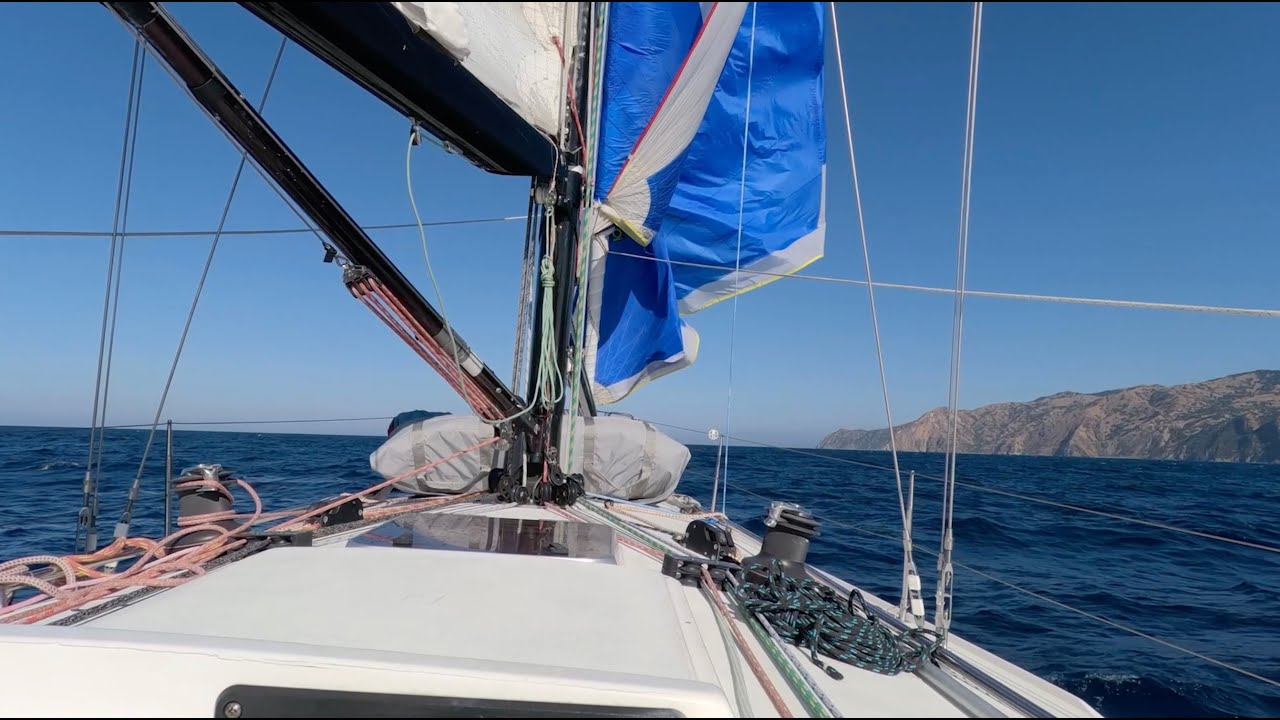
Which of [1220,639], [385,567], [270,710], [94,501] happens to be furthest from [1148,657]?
[94,501]

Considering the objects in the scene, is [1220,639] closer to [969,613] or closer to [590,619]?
[969,613]

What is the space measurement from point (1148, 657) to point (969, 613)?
91 centimetres

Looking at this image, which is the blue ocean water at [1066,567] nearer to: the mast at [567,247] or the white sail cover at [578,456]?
the white sail cover at [578,456]

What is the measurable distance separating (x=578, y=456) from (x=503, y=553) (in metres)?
1.67

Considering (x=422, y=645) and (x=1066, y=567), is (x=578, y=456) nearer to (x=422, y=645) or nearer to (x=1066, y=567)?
(x=422, y=645)

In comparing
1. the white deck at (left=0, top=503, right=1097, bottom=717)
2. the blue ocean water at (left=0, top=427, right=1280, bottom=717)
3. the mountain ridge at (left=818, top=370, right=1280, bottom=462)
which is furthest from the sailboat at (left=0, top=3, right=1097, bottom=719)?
the mountain ridge at (left=818, top=370, right=1280, bottom=462)

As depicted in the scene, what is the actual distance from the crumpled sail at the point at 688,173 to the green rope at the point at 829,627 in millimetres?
2502

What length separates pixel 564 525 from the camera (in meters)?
2.30

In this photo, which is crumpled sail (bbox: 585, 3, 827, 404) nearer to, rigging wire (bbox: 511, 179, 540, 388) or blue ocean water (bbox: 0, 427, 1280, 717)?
rigging wire (bbox: 511, 179, 540, 388)

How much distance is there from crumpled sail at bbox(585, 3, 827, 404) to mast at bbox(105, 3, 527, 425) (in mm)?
1872

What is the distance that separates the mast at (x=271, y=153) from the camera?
1.68 metres

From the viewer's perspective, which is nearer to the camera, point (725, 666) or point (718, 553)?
point (725, 666)

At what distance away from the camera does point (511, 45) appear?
2814mm

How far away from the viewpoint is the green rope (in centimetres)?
137
